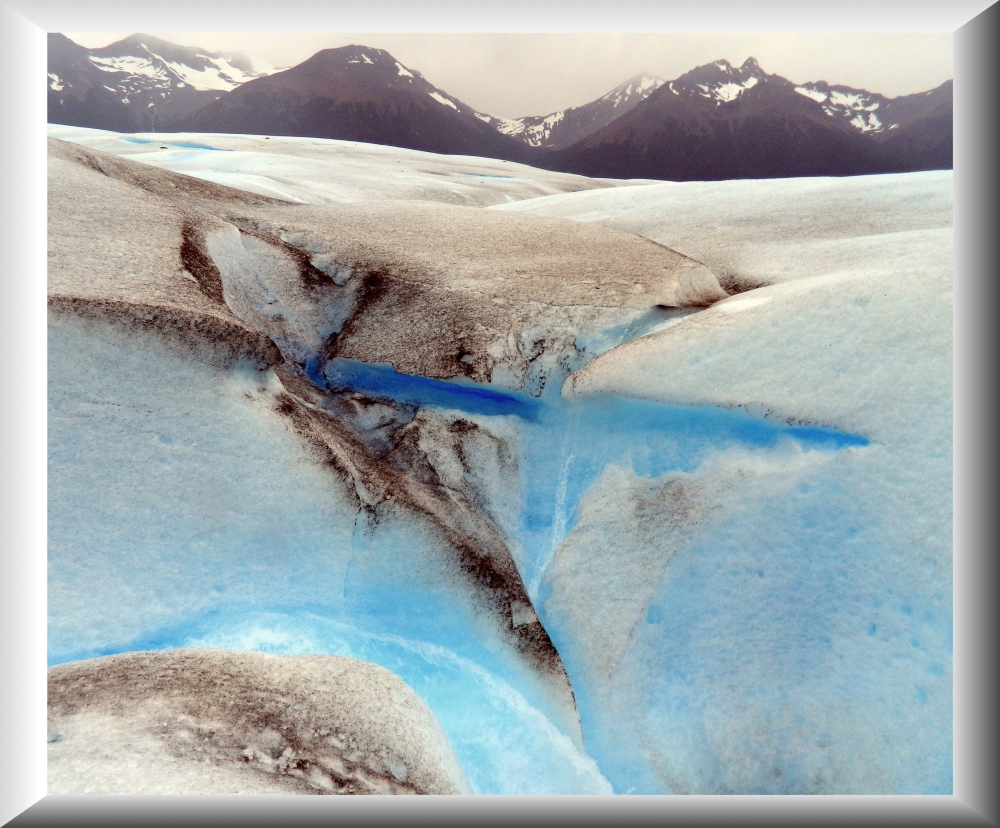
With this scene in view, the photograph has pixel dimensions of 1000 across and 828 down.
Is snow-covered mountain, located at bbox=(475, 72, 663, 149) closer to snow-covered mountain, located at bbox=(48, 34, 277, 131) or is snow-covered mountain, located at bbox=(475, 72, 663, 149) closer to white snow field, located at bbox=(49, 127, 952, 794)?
white snow field, located at bbox=(49, 127, 952, 794)

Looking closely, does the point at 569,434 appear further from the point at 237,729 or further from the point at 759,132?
the point at 759,132

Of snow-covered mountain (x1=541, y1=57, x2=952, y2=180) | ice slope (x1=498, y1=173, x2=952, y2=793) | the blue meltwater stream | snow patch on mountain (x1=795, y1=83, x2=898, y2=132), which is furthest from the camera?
snow-covered mountain (x1=541, y1=57, x2=952, y2=180)

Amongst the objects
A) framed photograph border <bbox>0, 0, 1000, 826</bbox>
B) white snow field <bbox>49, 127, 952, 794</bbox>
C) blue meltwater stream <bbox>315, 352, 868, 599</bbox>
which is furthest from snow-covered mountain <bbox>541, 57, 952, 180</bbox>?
blue meltwater stream <bbox>315, 352, 868, 599</bbox>

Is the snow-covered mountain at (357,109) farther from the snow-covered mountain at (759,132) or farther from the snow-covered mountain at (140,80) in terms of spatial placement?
the snow-covered mountain at (759,132)

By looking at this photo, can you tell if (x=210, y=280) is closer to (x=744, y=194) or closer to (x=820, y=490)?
(x=820, y=490)

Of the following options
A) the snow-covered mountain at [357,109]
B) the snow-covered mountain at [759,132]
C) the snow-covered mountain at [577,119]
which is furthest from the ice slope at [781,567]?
the snow-covered mountain at [357,109]

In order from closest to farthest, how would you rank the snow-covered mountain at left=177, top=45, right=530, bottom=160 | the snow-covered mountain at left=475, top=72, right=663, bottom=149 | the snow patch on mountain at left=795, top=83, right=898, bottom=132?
the snow patch on mountain at left=795, top=83, right=898, bottom=132 → the snow-covered mountain at left=475, top=72, right=663, bottom=149 → the snow-covered mountain at left=177, top=45, right=530, bottom=160
